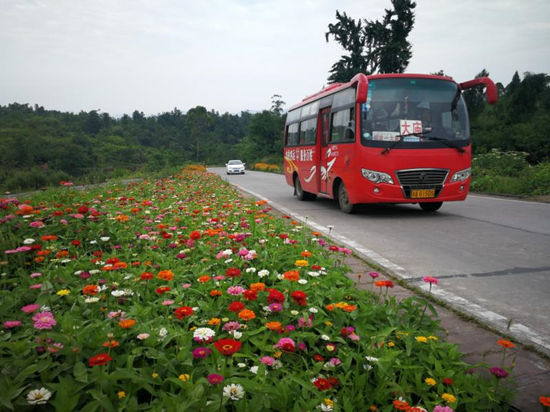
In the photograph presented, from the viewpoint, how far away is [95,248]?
13.3 ft

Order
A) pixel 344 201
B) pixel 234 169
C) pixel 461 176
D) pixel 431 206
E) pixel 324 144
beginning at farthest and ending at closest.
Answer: pixel 234 169 < pixel 324 144 < pixel 431 206 < pixel 344 201 < pixel 461 176

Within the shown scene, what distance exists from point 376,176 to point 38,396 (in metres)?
6.63

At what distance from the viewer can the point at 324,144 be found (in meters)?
9.47

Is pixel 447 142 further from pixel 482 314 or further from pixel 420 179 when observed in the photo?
pixel 482 314

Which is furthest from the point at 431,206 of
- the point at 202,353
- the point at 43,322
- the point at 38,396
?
the point at 38,396

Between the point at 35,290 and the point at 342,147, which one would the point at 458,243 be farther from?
the point at 35,290

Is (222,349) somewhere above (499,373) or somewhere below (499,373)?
above

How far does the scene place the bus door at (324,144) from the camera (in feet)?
30.4

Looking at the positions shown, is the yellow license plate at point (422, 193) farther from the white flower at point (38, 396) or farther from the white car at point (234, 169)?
the white car at point (234, 169)

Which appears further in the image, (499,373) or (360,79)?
(360,79)

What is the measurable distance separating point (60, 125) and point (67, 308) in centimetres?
11386

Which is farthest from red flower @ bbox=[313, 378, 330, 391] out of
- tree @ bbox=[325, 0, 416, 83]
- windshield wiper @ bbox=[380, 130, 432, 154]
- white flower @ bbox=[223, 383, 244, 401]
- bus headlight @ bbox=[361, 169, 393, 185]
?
tree @ bbox=[325, 0, 416, 83]

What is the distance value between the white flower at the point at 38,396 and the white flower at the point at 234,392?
667 millimetres

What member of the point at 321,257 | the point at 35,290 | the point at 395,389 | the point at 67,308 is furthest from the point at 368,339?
the point at 35,290
